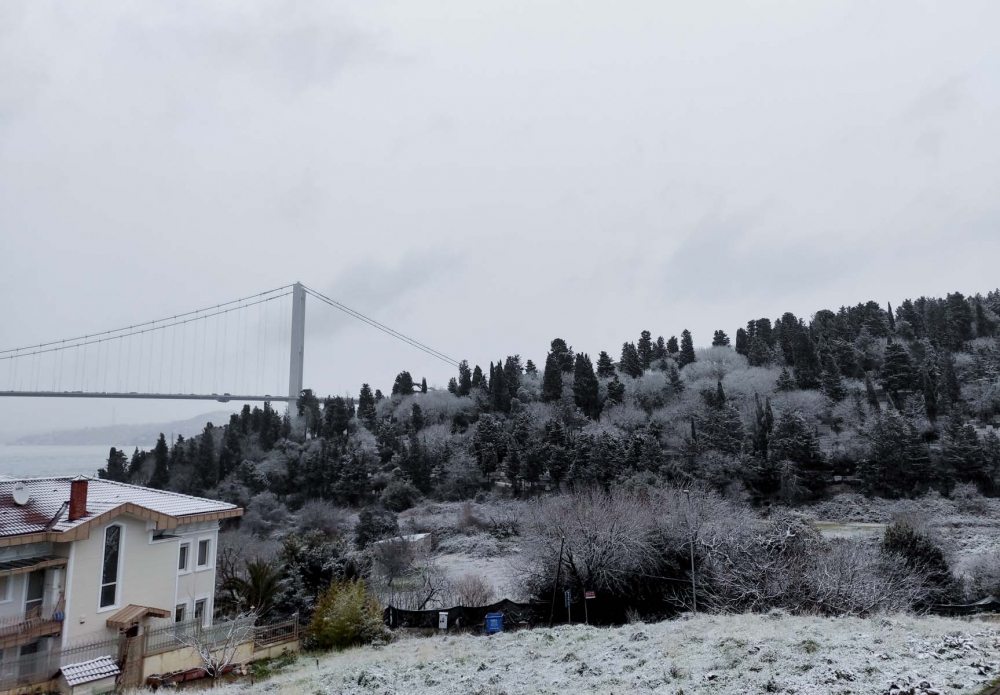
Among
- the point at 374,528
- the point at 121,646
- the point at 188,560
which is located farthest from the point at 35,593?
the point at 374,528

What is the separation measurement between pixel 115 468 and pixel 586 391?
159ft

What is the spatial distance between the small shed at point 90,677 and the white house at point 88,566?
0.72 metres

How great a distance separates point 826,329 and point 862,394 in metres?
15.6

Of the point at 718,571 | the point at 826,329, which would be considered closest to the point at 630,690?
the point at 718,571

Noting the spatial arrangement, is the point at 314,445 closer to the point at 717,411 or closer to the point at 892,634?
the point at 717,411

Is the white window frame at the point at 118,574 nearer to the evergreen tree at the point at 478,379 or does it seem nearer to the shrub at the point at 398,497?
the shrub at the point at 398,497

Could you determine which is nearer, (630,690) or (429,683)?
(630,690)

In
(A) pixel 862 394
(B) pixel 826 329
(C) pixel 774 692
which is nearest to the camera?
(C) pixel 774 692

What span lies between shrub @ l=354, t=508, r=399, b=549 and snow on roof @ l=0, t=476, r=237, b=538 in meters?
16.4

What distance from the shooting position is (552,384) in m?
69.8

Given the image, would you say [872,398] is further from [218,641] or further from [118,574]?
[118,574]

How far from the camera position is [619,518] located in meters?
27.2

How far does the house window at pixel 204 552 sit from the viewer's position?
2402 cm

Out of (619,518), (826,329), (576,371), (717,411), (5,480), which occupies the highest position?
(826,329)
